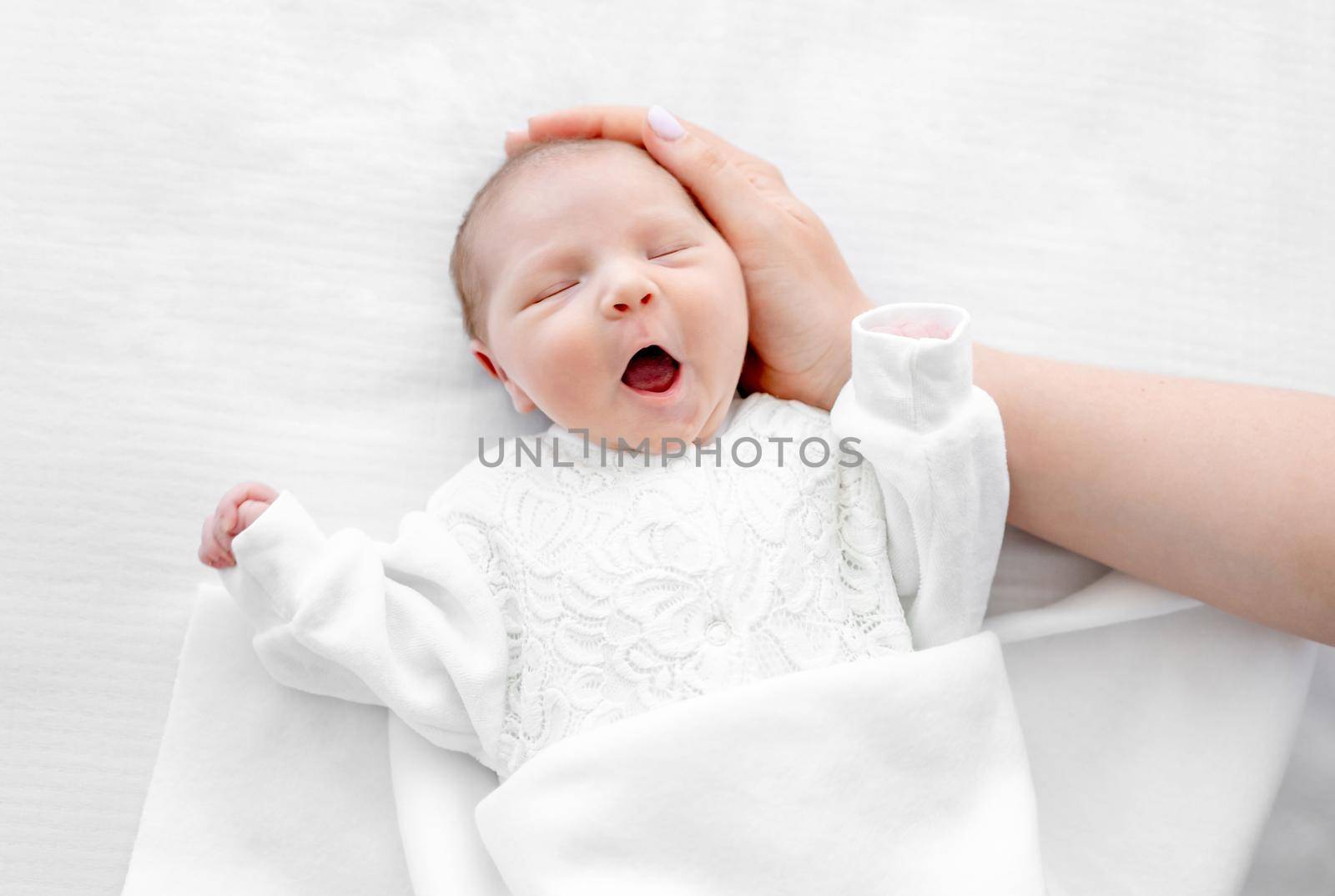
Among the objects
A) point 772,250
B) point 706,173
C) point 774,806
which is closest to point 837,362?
point 772,250

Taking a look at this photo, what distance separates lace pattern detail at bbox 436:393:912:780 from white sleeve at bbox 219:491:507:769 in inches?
1.3

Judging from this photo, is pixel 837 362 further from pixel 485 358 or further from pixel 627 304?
pixel 485 358

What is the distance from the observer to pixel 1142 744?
1350 millimetres

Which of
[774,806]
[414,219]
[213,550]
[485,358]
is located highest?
[414,219]

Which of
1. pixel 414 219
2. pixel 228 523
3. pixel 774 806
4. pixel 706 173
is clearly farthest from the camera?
pixel 414 219

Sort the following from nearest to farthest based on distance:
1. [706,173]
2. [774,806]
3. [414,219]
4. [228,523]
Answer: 1. [774,806]
2. [228,523]
3. [706,173]
4. [414,219]

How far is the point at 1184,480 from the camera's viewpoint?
1.24 meters

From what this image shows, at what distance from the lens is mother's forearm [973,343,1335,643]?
1.20 m

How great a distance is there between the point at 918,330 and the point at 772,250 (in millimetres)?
211

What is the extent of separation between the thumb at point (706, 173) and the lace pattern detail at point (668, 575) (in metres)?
0.25

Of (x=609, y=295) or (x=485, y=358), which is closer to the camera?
(x=609, y=295)

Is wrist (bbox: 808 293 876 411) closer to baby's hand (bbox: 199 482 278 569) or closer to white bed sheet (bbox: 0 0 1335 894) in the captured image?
white bed sheet (bbox: 0 0 1335 894)

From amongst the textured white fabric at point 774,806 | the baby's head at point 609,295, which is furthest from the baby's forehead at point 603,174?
the textured white fabric at point 774,806

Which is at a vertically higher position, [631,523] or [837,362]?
[837,362]
